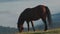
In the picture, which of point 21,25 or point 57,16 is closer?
point 57,16

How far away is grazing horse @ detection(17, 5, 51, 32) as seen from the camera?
14.3m

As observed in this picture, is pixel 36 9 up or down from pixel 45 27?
up

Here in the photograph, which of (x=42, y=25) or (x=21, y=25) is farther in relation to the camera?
(x=21, y=25)

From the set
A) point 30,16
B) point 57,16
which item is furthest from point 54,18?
point 30,16

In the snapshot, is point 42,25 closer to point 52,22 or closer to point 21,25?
point 52,22

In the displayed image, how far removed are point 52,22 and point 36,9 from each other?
3.61 ft

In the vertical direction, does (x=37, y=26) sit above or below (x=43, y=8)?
below

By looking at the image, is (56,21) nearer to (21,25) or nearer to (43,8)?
(43,8)

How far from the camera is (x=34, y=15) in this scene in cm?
1480

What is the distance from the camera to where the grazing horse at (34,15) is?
47.1 ft

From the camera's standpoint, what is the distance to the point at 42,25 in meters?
14.2

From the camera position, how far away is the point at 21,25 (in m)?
15.3

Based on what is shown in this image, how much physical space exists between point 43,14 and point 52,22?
0.59 m

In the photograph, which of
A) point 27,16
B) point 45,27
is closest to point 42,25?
point 45,27
